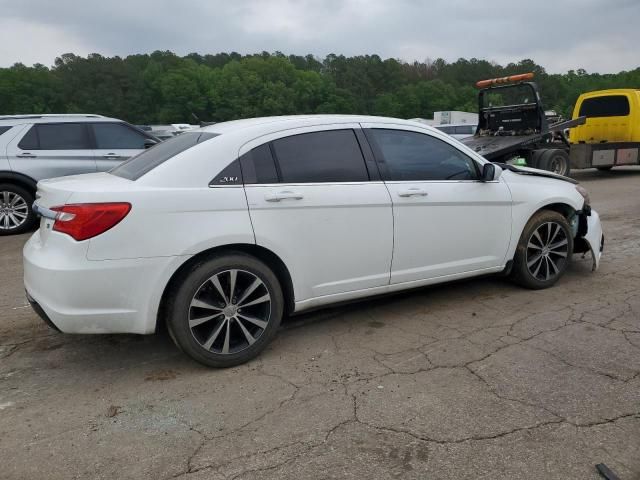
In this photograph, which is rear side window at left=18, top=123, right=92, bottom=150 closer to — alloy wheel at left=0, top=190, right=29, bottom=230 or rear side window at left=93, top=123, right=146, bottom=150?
rear side window at left=93, top=123, right=146, bottom=150

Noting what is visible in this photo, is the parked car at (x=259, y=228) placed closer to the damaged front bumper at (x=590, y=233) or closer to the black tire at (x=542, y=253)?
the black tire at (x=542, y=253)

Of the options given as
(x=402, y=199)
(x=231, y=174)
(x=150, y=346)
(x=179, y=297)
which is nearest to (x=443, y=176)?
(x=402, y=199)

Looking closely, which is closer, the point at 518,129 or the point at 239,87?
the point at 518,129

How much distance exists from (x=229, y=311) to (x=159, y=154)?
1228mm

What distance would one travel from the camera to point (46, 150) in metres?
8.30

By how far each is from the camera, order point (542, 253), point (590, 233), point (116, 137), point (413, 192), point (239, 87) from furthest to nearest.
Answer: point (239, 87), point (116, 137), point (590, 233), point (542, 253), point (413, 192)

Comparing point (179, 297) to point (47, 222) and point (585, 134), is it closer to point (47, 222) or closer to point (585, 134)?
point (47, 222)

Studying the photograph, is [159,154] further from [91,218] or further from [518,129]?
[518,129]

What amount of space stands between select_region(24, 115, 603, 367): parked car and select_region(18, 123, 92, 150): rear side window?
524cm

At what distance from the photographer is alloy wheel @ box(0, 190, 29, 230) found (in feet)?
26.4

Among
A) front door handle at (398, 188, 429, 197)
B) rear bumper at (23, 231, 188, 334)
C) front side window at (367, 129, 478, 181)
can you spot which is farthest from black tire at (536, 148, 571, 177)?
rear bumper at (23, 231, 188, 334)

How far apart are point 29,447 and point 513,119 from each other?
1185 centimetres

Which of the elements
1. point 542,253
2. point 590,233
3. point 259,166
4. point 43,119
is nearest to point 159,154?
point 259,166

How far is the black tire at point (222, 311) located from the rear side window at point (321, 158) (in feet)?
2.22
